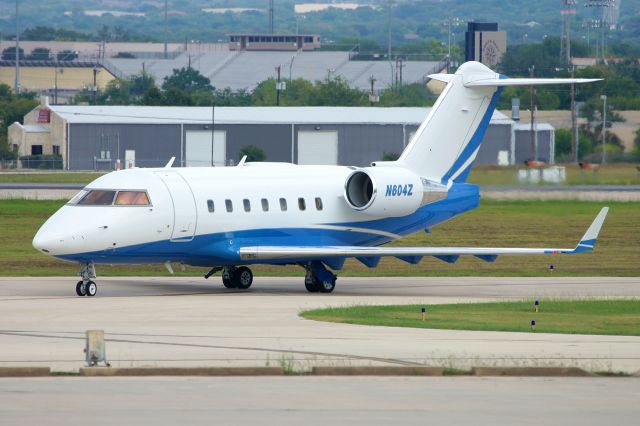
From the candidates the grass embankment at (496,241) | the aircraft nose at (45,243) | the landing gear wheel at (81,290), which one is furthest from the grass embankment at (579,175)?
the aircraft nose at (45,243)

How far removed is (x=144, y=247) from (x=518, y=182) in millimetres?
33128

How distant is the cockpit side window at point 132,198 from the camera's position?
35000 millimetres

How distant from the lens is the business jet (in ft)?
114

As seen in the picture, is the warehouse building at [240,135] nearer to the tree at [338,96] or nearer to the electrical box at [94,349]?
the tree at [338,96]

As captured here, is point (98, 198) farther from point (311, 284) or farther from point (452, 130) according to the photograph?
point (452, 130)

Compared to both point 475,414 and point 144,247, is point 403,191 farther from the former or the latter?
point 475,414

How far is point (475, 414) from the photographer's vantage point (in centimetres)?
1872

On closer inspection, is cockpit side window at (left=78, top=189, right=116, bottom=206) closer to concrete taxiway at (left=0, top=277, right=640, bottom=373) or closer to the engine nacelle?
concrete taxiway at (left=0, top=277, right=640, bottom=373)

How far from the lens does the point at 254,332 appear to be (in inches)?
1075

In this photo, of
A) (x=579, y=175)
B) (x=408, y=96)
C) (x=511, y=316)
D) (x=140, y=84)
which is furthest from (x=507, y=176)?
(x=140, y=84)

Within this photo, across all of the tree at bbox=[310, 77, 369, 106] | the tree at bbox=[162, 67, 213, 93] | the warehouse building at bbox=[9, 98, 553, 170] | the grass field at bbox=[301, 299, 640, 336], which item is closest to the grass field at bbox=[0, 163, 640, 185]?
the warehouse building at bbox=[9, 98, 553, 170]

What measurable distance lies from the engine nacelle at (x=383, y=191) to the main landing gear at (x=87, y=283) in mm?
7384

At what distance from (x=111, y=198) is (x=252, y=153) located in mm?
66190

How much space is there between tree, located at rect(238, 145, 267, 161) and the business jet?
59.2 metres
